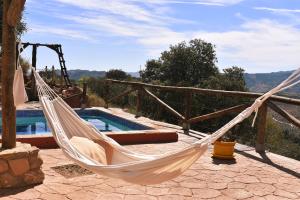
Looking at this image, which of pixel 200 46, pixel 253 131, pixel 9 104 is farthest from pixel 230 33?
pixel 9 104

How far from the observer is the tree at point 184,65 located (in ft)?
68.8

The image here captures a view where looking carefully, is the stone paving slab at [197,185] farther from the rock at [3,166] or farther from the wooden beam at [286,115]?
the wooden beam at [286,115]

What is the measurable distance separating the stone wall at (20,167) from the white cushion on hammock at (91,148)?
0.40 m

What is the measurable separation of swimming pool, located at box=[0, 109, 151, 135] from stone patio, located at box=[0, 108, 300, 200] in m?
2.73

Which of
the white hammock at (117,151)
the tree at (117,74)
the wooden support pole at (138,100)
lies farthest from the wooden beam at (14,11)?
the tree at (117,74)

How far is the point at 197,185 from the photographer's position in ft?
12.5

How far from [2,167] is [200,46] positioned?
1947cm

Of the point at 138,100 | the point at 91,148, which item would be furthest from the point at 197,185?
the point at 138,100

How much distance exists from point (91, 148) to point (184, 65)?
17.7 m

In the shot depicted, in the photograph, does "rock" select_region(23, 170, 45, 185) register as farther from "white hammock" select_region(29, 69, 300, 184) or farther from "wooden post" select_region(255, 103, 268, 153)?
"wooden post" select_region(255, 103, 268, 153)

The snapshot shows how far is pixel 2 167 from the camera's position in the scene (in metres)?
3.40

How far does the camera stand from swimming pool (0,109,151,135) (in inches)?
298

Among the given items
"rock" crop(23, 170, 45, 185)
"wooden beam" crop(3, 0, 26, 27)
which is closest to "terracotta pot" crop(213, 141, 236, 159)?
"rock" crop(23, 170, 45, 185)

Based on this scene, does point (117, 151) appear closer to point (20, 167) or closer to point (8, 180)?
point (20, 167)
